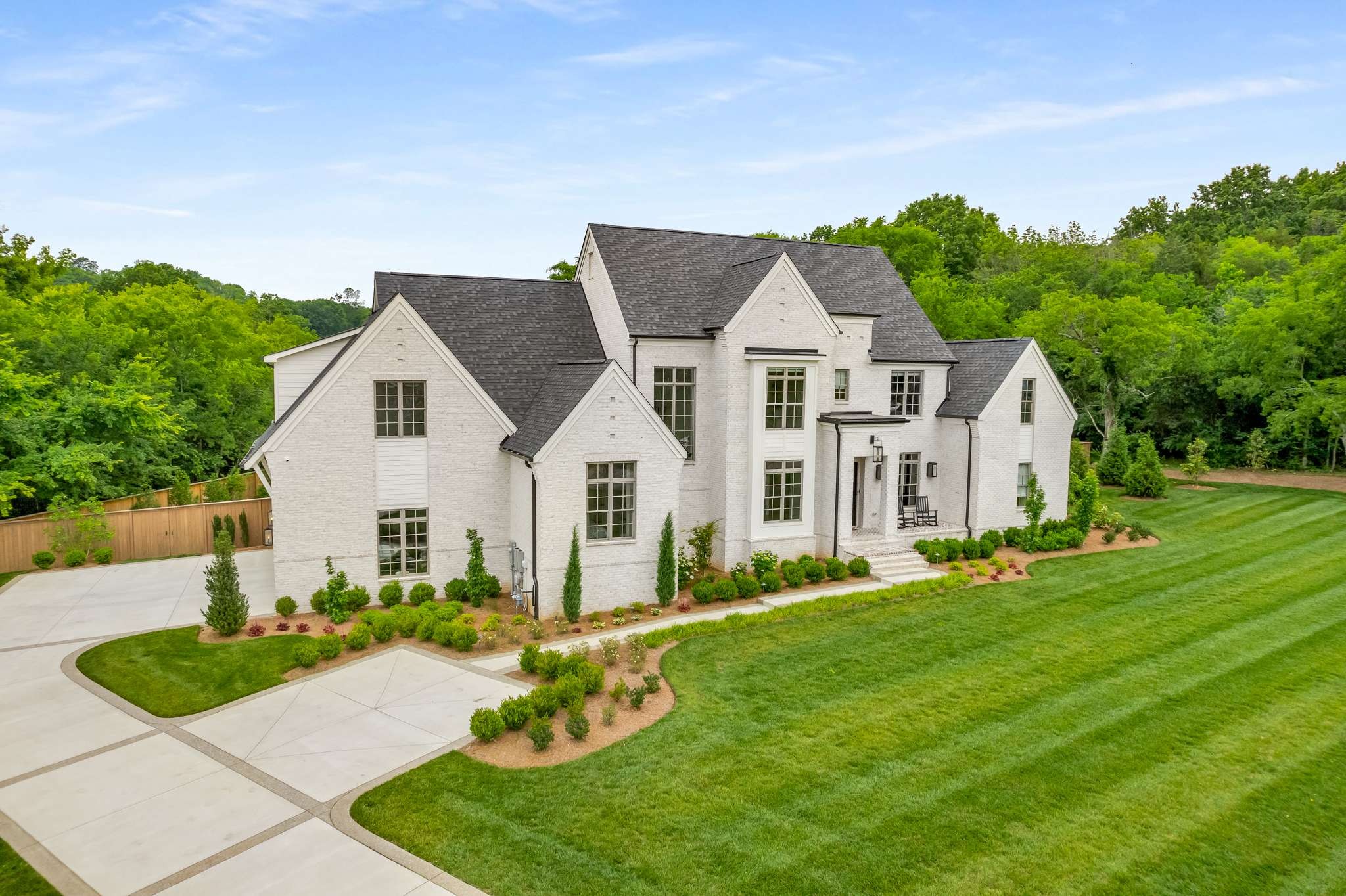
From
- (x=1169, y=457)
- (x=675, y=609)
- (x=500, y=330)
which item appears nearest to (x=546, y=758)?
(x=675, y=609)

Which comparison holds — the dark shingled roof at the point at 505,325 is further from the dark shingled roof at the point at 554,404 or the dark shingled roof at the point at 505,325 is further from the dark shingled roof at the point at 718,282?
the dark shingled roof at the point at 718,282

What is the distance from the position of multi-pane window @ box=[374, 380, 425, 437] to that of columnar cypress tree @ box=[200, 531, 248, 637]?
429 centimetres

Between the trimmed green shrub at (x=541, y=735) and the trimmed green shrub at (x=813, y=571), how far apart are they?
11.3 m

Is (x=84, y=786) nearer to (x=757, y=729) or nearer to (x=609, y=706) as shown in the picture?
(x=609, y=706)

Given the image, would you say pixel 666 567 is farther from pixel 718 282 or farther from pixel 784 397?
pixel 718 282

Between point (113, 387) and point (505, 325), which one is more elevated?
point (505, 325)

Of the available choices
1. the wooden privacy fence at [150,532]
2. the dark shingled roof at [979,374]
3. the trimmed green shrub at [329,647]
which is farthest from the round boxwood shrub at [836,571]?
the wooden privacy fence at [150,532]

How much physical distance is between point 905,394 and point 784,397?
256 inches

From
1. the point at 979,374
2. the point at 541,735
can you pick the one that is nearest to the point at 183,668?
the point at 541,735

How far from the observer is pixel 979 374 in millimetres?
27594

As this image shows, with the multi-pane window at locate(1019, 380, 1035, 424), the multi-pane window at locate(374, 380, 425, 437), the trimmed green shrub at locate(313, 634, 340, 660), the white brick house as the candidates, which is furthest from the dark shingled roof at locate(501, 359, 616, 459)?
the multi-pane window at locate(1019, 380, 1035, 424)

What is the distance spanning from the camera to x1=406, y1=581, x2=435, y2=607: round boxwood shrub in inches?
776

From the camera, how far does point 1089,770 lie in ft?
39.1

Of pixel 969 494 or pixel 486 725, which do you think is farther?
pixel 969 494
